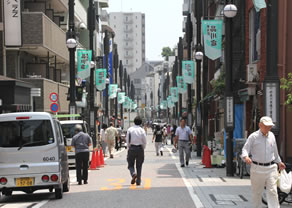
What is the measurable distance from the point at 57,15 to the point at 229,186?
1156 inches

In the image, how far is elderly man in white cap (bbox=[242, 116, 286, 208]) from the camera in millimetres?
10750

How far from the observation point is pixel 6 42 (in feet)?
93.4

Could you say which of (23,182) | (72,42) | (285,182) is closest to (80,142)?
(23,182)

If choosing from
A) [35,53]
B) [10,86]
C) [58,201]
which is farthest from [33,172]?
[35,53]

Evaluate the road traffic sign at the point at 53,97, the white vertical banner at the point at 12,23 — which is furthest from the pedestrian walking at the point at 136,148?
the white vertical banner at the point at 12,23

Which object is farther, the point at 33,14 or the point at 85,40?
the point at 85,40

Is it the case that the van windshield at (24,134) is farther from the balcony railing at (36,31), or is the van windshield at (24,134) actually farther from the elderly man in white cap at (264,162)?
the balcony railing at (36,31)

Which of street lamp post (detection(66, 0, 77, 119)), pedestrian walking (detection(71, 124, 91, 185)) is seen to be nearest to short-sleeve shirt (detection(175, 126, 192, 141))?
street lamp post (detection(66, 0, 77, 119))

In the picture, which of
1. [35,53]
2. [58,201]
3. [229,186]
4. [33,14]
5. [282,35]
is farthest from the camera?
[35,53]

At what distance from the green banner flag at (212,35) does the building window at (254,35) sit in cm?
245

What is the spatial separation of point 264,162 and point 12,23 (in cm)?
2028

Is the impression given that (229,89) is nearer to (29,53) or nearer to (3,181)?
(3,181)

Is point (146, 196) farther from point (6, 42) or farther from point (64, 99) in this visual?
point (64, 99)

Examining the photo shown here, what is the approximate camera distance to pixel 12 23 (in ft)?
94.2
